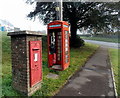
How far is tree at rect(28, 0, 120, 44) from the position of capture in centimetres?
1193

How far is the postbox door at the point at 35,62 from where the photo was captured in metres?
3.16

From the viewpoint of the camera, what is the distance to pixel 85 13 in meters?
13.9

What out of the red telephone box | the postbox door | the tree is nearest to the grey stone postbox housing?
the postbox door

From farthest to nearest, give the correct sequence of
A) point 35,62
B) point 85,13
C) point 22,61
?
point 85,13
point 35,62
point 22,61

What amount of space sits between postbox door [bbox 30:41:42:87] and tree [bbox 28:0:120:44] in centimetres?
931

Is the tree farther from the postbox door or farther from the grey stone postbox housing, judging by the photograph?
the grey stone postbox housing

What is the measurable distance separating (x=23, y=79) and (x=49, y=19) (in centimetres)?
1199

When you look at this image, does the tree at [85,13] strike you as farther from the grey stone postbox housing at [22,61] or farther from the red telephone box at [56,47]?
the grey stone postbox housing at [22,61]

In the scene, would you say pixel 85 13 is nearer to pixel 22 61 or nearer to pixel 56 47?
pixel 56 47

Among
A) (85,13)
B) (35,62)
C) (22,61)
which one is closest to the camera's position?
(22,61)

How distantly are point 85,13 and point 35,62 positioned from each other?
486 inches

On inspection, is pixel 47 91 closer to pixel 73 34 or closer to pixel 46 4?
pixel 46 4

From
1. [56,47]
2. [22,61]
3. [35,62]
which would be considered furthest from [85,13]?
[22,61]

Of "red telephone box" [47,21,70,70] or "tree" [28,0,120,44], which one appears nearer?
"red telephone box" [47,21,70,70]
